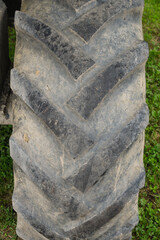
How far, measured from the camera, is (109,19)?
102 cm

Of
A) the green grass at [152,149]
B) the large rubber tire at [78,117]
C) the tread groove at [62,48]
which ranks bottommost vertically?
the green grass at [152,149]

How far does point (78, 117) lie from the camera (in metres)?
0.94

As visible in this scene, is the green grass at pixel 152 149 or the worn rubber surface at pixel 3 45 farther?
the green grass at pixel 152 149

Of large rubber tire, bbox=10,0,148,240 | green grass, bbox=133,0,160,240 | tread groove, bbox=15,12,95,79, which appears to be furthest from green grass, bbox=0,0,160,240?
tread groove, bbox=15,12,95,79

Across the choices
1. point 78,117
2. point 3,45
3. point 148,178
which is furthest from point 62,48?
point 148,178

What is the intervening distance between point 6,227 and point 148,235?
0.67 metres

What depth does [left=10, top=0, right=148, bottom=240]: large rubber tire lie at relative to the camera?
0.95 meters

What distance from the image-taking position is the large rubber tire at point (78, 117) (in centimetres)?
95

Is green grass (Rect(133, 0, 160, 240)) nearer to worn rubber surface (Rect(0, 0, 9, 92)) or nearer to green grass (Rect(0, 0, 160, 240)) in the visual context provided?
green grass (Rect(0, 0, 160, 240))

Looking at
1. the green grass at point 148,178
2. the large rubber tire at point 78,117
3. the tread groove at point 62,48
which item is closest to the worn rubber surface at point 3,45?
the large rubber tire at point 78,117

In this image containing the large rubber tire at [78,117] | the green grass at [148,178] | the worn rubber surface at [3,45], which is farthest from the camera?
the green grass at [148,178]

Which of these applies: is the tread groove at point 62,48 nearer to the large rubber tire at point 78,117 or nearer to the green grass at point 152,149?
the large rubber tire at point 78,117

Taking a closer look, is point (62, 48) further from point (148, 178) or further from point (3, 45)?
point (148, 178)

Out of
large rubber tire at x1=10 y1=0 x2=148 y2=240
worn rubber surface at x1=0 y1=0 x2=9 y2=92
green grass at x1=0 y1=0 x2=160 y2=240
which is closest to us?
large rubber tire at x1=10 y1=0 x2=148 y2=240
